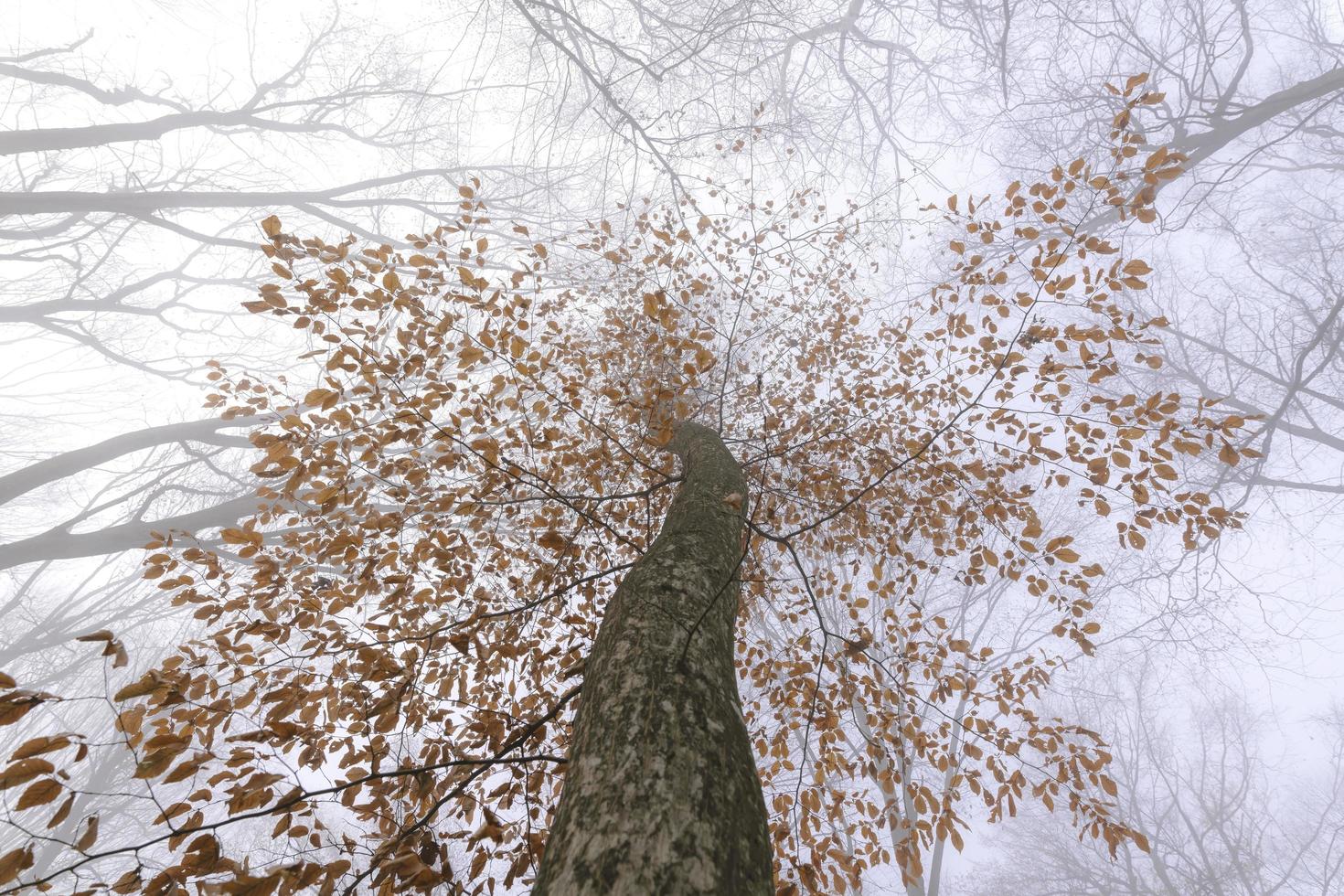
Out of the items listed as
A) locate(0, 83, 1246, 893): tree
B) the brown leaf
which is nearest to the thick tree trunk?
locate(0, 83, 1246, 893): tree

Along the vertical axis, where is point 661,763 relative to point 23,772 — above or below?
above

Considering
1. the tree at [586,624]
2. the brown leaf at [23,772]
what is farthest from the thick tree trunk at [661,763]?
the brown leaf at [23,772]

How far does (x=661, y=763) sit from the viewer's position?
1585 millimetres

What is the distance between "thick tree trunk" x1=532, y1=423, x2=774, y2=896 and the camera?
4.48 feet

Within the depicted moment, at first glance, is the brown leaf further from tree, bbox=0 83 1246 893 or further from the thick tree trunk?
the thick tree trunk

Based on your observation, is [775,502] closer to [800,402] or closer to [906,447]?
[906,447]

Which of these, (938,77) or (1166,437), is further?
(938,77)

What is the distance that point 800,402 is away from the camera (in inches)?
363

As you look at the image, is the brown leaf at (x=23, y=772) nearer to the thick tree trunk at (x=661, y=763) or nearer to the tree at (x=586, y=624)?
the tree at (x=586, y=624)

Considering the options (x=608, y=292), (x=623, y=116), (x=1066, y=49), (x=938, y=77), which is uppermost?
(x=938, y=77)

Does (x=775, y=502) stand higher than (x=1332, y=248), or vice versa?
(x=1332, y=248)

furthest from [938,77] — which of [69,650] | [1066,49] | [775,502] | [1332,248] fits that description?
[69,650]

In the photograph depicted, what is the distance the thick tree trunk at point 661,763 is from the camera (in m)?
1.37

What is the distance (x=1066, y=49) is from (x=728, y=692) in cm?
989
